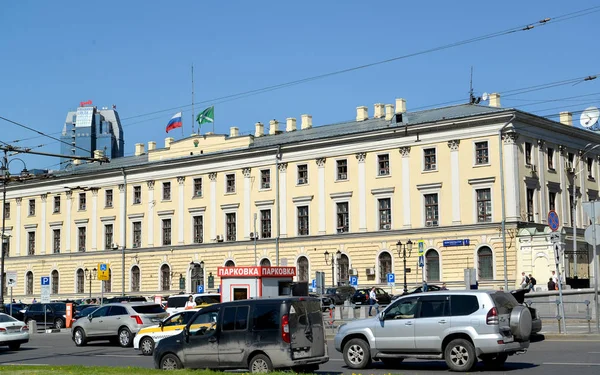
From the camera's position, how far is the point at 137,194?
8156 centimetres

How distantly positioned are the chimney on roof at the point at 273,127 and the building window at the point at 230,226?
804cm

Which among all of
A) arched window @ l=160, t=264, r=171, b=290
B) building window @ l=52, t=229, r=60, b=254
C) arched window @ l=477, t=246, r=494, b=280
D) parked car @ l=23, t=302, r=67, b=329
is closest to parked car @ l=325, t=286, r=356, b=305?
arched window @ l=477, t=246, r=494, b=280

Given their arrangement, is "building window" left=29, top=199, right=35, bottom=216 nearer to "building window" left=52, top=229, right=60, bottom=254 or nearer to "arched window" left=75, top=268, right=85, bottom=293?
"building window" left=52, top=229, right=60, bottom=254

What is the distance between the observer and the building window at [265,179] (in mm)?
72875

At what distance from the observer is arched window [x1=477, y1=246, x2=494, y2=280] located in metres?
60.9

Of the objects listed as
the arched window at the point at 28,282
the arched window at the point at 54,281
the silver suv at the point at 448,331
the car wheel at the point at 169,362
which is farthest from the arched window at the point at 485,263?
the arched window at the point at 28,282

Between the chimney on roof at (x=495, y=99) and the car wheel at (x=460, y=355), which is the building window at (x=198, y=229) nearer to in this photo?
the chimney on roof at (x=495, y=99)

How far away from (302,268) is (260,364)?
164 feet

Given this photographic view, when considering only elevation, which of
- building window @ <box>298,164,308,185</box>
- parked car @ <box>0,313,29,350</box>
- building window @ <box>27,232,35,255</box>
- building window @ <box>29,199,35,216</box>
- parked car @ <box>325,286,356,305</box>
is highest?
building window @ <box>298,164,308,185</box>

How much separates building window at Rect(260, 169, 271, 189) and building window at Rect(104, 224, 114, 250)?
57.3 ft

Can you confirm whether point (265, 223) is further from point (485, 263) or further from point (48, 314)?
point (48, 314)

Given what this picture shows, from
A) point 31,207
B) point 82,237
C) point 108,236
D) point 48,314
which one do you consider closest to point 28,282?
point 31,207

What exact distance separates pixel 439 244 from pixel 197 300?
24.4 m

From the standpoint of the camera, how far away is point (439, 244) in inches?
2493
